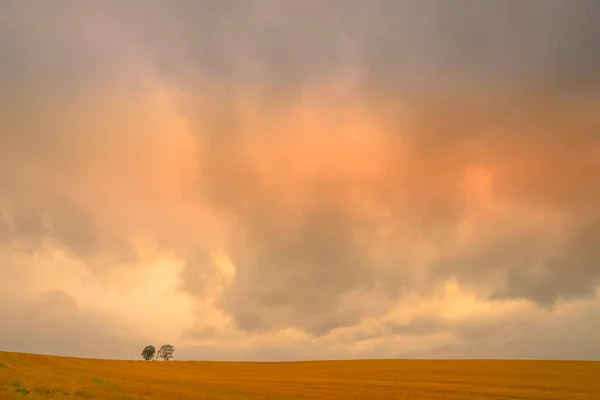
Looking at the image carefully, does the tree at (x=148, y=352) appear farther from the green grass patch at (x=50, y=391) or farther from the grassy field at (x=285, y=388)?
the green grass patch at (x=50, y=391)

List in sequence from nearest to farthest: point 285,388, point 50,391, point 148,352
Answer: point 50,391 < point 285,388 < point 148,352

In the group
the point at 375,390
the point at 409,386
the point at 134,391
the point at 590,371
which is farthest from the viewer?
the point at 590,371

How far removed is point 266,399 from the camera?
32.9m

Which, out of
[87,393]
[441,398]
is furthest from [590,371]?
[87,393]

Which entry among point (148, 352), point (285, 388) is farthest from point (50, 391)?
point (148, 352)

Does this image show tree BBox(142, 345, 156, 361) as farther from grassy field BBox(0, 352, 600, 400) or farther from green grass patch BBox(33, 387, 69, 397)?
green grass patch BBox(33, 387, 69, 397)

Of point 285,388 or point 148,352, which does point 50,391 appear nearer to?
point 285,388

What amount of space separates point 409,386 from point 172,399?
30.7 meters

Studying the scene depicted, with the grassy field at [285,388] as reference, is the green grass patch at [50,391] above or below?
above

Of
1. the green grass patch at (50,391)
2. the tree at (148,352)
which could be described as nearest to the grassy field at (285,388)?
the green grass patch at (50,391)

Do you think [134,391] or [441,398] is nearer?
[134,391]

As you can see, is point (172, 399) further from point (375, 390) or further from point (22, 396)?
point (375, 390)

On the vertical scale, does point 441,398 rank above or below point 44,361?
below

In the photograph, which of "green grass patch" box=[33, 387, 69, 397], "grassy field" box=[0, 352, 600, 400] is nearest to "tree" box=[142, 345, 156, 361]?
"grassy field" box=[0, 352, 600, 400]
